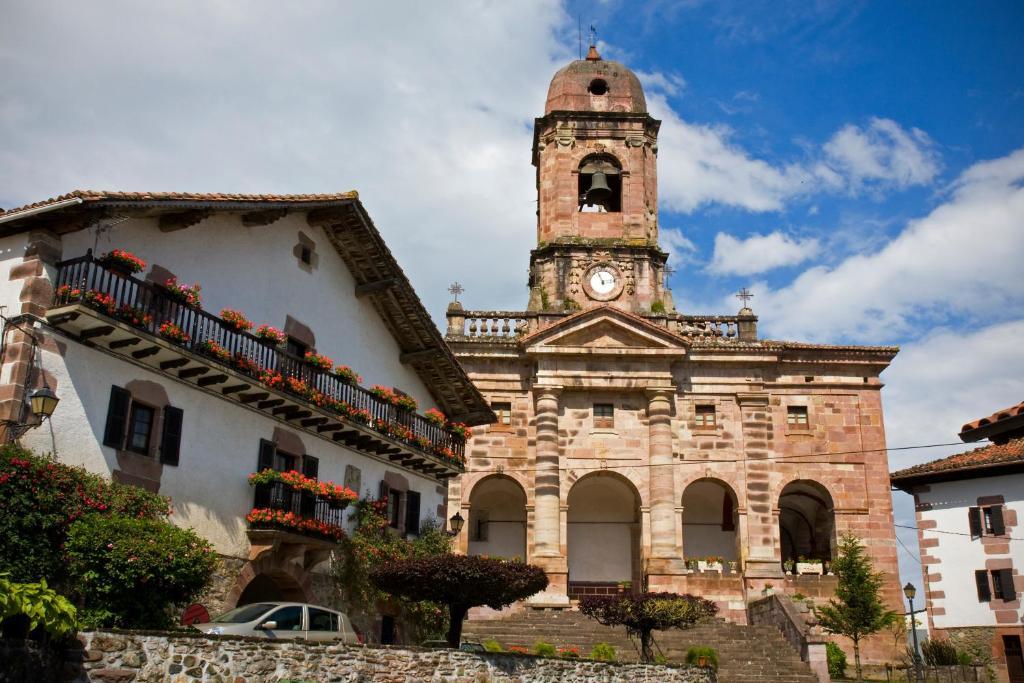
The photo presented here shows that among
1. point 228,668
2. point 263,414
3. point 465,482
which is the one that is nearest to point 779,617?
point 465,482

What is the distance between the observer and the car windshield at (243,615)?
63.1 feet

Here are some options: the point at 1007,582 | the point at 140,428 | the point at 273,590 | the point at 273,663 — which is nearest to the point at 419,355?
the point at 273,590

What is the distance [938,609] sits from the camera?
1439 inches

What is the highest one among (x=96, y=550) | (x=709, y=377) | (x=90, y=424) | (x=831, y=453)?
(x=709, y=377)

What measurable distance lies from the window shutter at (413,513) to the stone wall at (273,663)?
9304 mm

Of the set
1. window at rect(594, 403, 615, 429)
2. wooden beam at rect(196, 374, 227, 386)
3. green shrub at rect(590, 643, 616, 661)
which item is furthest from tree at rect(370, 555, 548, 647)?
window at rect(594, 403, 615, 429)

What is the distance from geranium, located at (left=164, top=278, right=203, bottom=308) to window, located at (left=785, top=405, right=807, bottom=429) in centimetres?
2826

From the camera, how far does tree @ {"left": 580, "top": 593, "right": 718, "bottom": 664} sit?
2795cm

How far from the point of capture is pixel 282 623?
780 inches

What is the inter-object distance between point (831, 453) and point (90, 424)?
103 ft

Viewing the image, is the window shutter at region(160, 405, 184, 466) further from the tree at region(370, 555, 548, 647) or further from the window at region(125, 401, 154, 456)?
the tree at region(370, 555, 548, 647)

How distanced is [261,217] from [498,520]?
23814 mm

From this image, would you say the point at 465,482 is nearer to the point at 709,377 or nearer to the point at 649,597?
the point at 709,377

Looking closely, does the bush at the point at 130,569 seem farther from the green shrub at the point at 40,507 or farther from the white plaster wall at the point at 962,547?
the white plaster wall at the point at 962,547
